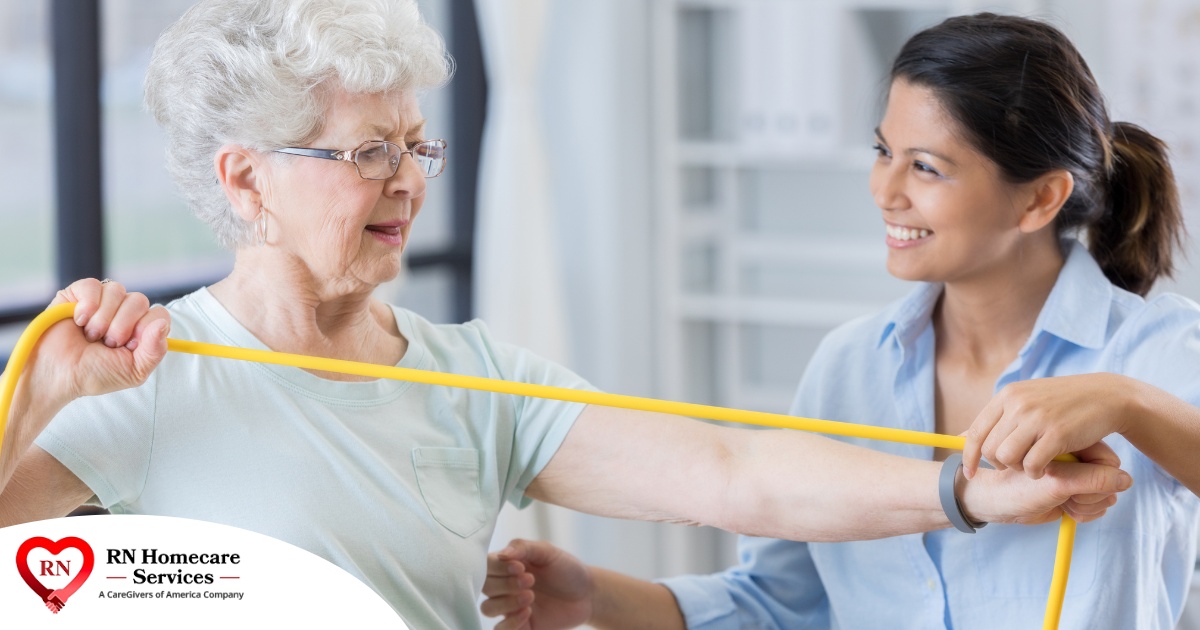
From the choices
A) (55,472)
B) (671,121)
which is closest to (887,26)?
(671,121)

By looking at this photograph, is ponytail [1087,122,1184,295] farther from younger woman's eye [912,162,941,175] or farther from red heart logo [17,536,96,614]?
red heart logo [17,536,96,614]

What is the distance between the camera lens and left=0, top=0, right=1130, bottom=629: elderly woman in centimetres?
132

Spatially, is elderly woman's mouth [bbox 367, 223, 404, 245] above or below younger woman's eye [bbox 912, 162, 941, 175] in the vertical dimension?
below

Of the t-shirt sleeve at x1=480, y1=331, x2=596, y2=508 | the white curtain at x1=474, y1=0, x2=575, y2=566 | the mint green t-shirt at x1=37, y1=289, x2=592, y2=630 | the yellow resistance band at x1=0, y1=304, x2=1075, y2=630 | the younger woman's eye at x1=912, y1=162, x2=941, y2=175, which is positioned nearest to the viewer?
the yellow resistance band at x1=0, y1=304, x2=1075, y2=630

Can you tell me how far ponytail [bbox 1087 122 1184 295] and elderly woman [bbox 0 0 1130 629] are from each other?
544 mm

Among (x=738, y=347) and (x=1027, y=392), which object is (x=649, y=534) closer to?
(x=738, y=347)

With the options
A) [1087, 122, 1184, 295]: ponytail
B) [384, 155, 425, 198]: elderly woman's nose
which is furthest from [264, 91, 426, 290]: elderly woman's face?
[1087, 122, 1184, 295]: ponytail

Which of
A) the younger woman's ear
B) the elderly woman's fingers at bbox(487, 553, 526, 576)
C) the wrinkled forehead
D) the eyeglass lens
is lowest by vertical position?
the elderly woman's fingers at bbox(487, 553, 526, 576)

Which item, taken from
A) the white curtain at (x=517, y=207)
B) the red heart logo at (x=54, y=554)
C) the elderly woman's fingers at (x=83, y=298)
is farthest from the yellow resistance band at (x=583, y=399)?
the white curtain at (x=517, y=207)

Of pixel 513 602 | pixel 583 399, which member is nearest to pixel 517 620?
pixel 513 602

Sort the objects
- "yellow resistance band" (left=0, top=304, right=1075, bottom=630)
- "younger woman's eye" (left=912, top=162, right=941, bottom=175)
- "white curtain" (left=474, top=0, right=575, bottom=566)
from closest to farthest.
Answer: "yellow resistance band" (left=0, top=304, right=1075, bottom=630)
"younger woman's eye" (left=912, top=162, right=941, bottom=175)
"white curtain" (left=474, top=0, right=575, bottom=566)

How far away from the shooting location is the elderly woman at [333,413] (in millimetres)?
1316

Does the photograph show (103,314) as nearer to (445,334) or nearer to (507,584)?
(445,334)

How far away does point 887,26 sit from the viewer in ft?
11.6
